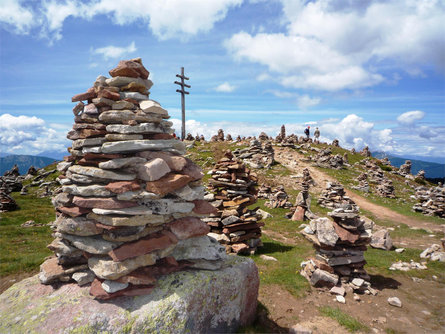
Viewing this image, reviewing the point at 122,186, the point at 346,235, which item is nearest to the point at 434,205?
the point at 346,235

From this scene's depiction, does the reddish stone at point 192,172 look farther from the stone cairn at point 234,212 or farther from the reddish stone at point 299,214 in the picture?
the reddish stone at point 299,214

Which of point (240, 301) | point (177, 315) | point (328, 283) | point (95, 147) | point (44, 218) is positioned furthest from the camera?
point (44, 218)

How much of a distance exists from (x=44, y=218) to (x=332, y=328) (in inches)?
1020

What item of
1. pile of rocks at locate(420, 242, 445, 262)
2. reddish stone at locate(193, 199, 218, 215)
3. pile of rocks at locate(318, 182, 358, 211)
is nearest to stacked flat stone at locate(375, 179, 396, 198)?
pile of rocks at locate(318, 182, 358, 211)

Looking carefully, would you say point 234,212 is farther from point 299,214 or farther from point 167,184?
point 299,214

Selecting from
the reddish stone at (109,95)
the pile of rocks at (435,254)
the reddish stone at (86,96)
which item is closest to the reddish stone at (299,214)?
the pile of rocks at (435,254)

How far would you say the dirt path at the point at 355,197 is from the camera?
74.7 feet

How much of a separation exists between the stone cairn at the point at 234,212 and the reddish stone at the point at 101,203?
8643 mm

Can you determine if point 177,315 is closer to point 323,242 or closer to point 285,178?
point 323,242

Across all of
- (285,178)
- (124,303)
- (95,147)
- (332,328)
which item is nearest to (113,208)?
(95,147)

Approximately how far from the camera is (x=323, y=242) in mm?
10984

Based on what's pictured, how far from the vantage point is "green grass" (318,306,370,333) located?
8.05 m

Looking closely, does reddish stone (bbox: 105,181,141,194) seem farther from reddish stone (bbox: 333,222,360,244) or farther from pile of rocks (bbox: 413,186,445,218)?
pile of rocks (bbox: 413,186,445,218)

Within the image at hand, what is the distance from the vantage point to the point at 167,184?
624 cm
